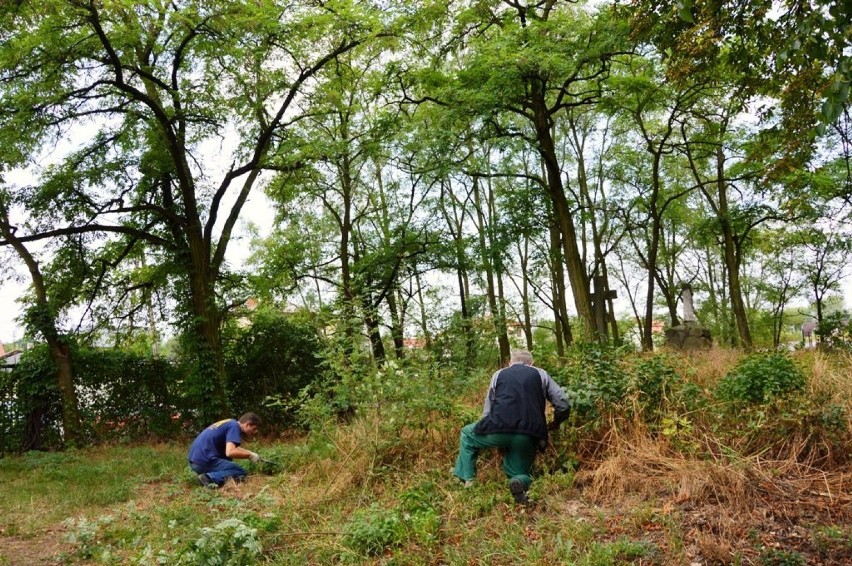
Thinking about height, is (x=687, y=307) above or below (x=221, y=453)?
above

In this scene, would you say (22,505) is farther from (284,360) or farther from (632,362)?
(284,360)

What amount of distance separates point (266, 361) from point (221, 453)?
8.69 m

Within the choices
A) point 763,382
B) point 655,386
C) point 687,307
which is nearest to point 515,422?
point 655,386

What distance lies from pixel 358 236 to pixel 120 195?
10182 millimetres

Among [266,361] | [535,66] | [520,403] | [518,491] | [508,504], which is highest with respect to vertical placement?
[535,66]

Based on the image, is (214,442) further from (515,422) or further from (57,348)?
(57,348)

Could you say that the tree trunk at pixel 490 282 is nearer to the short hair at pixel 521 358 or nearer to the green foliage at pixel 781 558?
the short hair at pixel 521 358

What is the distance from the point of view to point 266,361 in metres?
16.5

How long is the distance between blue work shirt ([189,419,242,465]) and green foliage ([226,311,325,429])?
8.03 meters

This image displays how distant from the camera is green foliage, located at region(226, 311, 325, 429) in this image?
16203 millimetres

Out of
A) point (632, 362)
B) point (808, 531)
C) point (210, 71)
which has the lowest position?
point (808, 531)

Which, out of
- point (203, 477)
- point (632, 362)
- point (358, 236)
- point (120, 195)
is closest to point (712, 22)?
point (632, 362)

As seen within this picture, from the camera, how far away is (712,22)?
5477 mm

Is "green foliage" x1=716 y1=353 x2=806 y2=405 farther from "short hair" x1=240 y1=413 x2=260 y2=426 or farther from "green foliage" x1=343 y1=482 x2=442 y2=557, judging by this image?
"short hair" x1=240 y1=413 x2=260 y2=426
